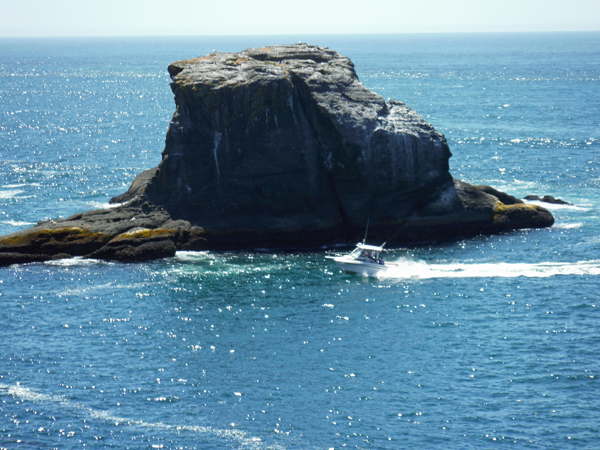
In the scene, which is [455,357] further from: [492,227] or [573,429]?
[492,227]

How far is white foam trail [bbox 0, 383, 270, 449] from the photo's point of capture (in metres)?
30.6

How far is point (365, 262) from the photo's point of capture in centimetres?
5047

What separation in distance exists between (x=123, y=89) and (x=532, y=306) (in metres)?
153

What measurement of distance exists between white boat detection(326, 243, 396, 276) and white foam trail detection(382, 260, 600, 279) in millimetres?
712

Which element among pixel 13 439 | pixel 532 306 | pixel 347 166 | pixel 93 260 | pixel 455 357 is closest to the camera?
pixel 13 439

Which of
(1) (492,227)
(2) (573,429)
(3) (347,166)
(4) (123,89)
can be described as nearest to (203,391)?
(2) (573,429)

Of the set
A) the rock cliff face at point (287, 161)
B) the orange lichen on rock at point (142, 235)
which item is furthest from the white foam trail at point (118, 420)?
the rock cliff face at point (287, 161)

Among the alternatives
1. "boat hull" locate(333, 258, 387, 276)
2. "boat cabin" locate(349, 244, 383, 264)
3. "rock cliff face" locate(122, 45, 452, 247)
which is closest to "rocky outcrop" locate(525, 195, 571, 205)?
"rock cliff face" locate(122, 45, 452, 247)

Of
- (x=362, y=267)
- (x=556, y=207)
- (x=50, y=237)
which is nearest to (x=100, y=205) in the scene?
(x=50, y=237)

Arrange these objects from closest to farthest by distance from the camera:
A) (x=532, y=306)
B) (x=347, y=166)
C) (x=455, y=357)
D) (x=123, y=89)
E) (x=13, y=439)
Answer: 1. (x=13, y=439)
2. (x=455, y=357)
3. (x=532, y=306)
4. (x=347, y=166)
5. (x=123, y=89)

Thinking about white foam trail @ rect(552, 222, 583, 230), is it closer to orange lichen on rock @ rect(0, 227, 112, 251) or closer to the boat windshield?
the boat windshield

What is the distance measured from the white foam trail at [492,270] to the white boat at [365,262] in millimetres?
712

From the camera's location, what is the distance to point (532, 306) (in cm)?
4397

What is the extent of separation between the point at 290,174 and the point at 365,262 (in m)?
10.6
